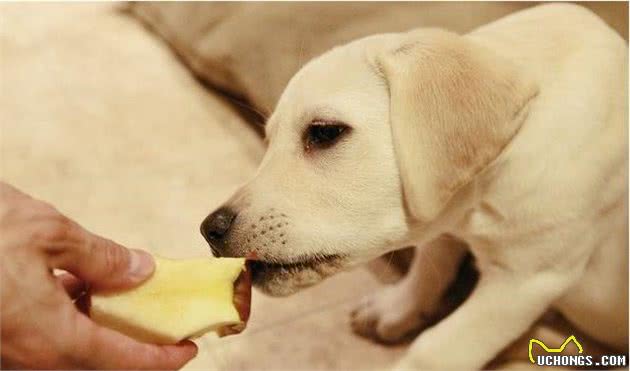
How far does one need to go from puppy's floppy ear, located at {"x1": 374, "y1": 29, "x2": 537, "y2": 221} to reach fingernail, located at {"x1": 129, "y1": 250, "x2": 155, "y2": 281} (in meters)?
0.34

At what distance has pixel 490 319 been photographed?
1.15 m

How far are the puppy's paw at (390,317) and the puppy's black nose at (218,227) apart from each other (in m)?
0.49

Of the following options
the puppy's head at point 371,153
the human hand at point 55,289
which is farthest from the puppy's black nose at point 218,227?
the human hand at point 55,289

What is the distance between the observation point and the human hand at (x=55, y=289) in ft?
2.54

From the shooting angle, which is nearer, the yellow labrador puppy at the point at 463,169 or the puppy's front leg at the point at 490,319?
the yellow labrador puppy at the point at 463,169

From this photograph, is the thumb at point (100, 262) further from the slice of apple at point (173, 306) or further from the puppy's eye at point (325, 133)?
the puppy's eye at point (325, 133)

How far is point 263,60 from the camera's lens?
166cm

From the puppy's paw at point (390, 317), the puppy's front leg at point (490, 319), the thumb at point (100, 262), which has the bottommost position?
the puppy's paw at point (390, 317)

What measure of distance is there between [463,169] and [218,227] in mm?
334

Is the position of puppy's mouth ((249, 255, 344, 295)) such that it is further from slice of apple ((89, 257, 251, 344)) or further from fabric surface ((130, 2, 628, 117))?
fabric surface ((130, 2, 628, 117))

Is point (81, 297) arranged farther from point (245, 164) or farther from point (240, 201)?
point (245, 164)

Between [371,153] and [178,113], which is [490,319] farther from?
[178,113]

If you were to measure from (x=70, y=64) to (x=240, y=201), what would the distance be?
1.24 meters

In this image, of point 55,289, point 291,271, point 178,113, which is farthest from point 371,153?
point 178,113
